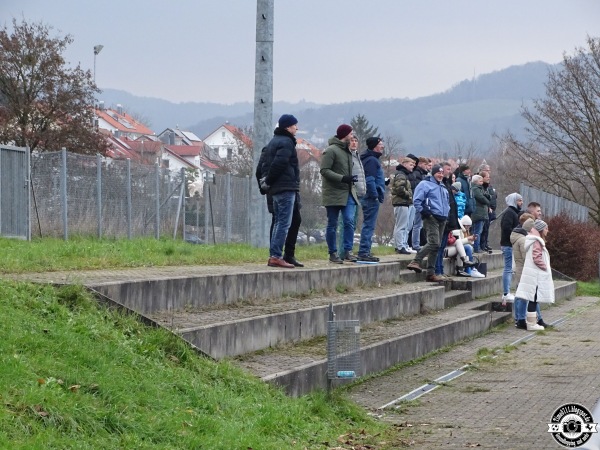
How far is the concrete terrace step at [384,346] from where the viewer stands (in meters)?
11.0

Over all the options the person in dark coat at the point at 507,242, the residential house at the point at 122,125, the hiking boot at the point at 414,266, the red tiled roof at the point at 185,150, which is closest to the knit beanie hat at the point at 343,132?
the hiking boot at the point at 414,266

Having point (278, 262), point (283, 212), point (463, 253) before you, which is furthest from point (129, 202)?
point (283, 212)

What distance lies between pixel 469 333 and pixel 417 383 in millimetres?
5179

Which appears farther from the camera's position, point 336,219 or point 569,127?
point 569,127

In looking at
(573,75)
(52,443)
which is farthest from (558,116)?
(52,443)

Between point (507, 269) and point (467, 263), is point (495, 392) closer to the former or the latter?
Result: point (507, 269)

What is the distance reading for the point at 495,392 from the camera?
12.6m

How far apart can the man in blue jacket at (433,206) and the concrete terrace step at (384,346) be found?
1.18m

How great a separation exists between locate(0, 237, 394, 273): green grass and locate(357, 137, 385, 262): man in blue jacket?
3.19 ft

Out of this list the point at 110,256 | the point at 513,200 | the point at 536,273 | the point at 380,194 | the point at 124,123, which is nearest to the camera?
the point at 110,256

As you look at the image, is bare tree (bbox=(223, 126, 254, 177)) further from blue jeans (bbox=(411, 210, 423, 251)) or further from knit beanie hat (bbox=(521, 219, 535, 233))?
knit beanie hat (bbox=(521, 219, 535, 233))

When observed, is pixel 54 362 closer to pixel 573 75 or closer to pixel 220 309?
pixel 220 309

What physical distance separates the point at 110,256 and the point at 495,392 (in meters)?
5.36

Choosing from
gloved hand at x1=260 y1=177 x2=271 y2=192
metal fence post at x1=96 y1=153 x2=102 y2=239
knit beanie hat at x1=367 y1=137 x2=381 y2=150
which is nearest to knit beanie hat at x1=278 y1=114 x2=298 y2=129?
gloved hand at x1=260 y1=177 x2=271 y2=192
